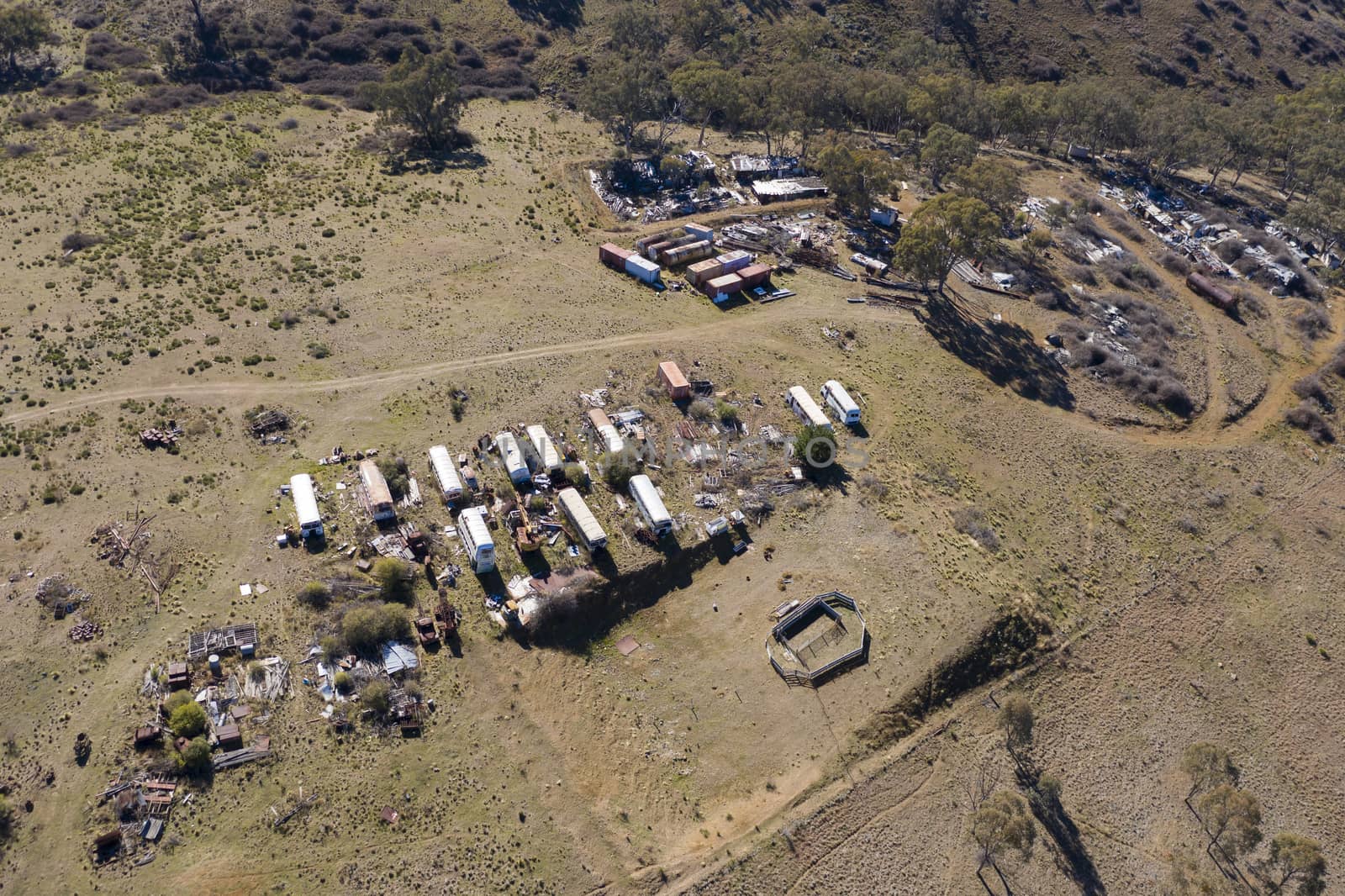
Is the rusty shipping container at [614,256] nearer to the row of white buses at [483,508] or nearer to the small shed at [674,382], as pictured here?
the small shed at [674,382]

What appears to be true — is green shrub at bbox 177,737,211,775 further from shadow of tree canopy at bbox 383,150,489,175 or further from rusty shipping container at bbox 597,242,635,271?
shadow of tree canopy at bbox 383,150,489,175

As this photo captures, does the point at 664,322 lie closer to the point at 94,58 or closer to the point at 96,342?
the point at 96,342

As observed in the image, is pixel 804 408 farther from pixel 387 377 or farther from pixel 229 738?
pixel 229 738

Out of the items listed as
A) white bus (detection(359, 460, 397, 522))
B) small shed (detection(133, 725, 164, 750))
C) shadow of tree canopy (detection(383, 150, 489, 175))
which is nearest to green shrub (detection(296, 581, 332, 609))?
white bus (detection(359, 460, 397, 522))

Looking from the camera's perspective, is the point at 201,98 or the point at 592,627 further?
the point at 201,98

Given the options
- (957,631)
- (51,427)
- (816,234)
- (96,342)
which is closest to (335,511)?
(51,427)

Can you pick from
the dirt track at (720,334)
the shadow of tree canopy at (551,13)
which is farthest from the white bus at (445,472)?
the shadow of tree canopy at (551,13)

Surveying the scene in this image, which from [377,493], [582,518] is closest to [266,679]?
[377,493]
